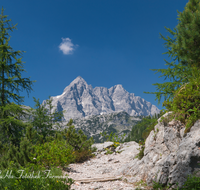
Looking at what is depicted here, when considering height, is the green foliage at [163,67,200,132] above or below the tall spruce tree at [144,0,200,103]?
below

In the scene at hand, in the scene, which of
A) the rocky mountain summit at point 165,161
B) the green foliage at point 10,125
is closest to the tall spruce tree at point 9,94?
the green foliage at point 10,125

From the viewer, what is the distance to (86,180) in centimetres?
588

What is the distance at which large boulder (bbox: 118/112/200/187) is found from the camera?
4.00 metres

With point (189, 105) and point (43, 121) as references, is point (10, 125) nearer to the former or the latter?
point (43, 121)

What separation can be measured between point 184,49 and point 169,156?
532 cm

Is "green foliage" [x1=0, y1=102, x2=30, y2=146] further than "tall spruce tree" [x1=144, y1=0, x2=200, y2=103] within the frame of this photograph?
Yes

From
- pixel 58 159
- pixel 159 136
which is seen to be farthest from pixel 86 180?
pixel 159 136

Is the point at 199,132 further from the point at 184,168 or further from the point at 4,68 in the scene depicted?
the point at 4,68

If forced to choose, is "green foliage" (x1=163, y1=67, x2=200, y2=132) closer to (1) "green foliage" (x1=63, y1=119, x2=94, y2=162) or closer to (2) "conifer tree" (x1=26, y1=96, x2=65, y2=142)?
(1) "green foliage" (x1=63, y1=119, x2=94, y2=162)

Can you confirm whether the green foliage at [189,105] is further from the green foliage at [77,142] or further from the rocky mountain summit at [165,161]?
the green foliage at [77,142]

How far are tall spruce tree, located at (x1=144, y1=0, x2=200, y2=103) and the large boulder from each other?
4.90 ft

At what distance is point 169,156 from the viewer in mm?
4680

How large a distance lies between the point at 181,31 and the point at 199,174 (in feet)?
20.0

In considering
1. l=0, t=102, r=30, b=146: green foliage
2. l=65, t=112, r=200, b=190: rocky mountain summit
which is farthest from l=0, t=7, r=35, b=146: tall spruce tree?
l=65, t=112, r=200, b=190: rocky mountain summit
